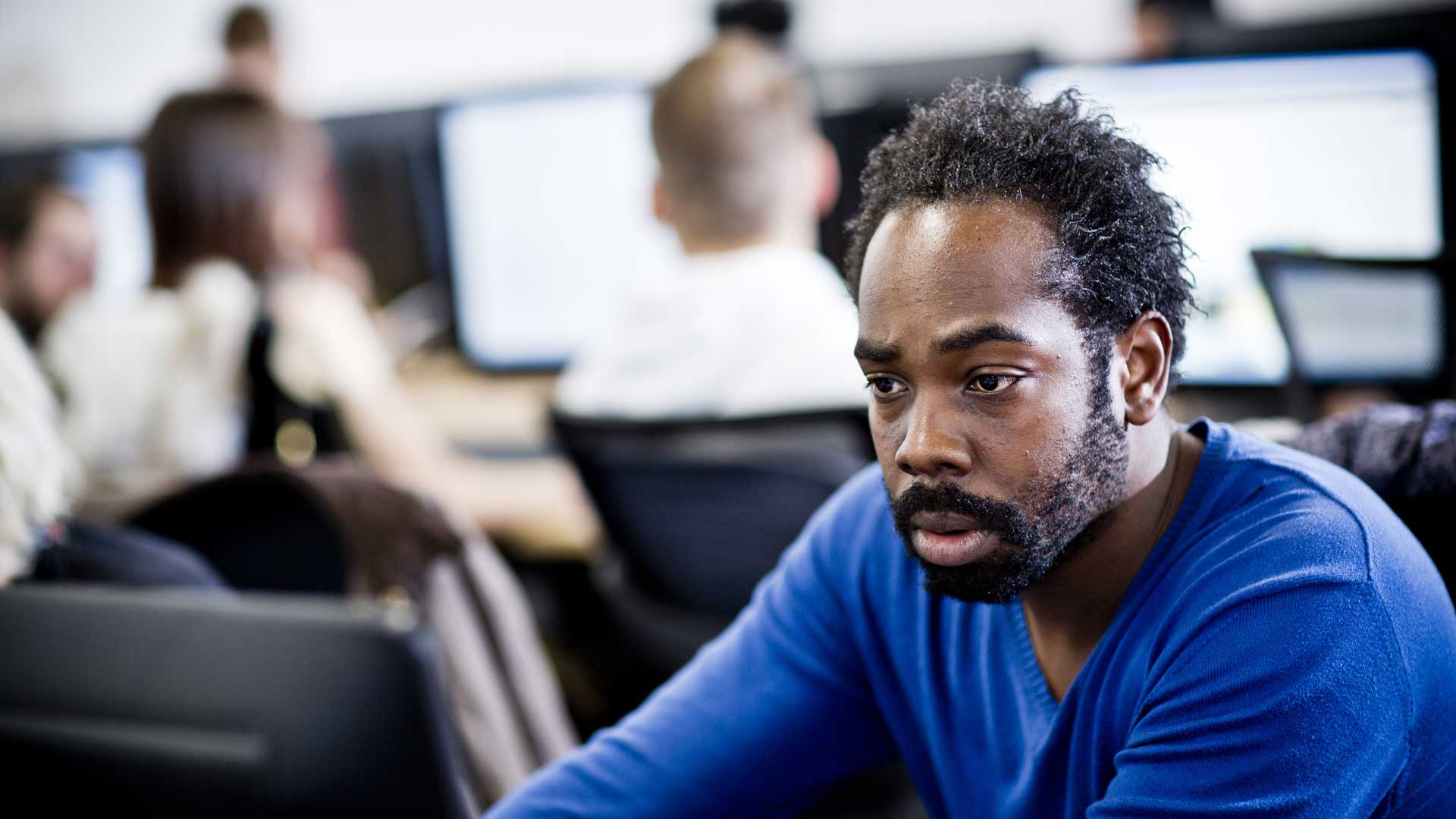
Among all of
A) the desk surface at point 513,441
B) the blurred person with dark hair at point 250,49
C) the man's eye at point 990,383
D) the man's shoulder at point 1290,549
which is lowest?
the desk surface at point 513,441

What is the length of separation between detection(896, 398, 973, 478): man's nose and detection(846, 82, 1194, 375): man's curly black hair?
90mm

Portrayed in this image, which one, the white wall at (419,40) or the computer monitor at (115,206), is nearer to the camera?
the computer monitor at (115,206)

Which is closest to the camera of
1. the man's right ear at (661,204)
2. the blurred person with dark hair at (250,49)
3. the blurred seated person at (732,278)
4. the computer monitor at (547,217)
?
the blurred seated person at (732,278)

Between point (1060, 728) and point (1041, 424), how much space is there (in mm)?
200

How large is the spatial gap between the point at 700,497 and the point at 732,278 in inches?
14.1

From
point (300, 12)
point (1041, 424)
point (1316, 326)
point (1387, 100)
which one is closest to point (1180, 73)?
point (1387, 100)

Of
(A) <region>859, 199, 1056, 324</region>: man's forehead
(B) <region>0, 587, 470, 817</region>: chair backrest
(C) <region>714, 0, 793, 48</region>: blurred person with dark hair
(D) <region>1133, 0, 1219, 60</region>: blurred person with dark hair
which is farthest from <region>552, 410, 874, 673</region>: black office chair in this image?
(D) <region>1133, 0, 1219, 60</region>: blurred person with dark hair

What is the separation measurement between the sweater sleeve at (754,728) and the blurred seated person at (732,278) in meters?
0.51

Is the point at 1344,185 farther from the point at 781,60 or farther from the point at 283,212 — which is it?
the point at 283,212

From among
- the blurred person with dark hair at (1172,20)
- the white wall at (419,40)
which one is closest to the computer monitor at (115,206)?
the white wall at (419,40)

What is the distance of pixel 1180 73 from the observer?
5.89 feet

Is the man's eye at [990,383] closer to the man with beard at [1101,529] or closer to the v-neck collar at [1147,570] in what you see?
the man with beard at [1101,529]

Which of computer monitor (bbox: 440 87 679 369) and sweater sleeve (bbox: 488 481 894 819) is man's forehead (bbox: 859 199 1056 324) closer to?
sweater sleeve (bbox: 488 481 894 819)

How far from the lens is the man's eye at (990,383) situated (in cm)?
74
